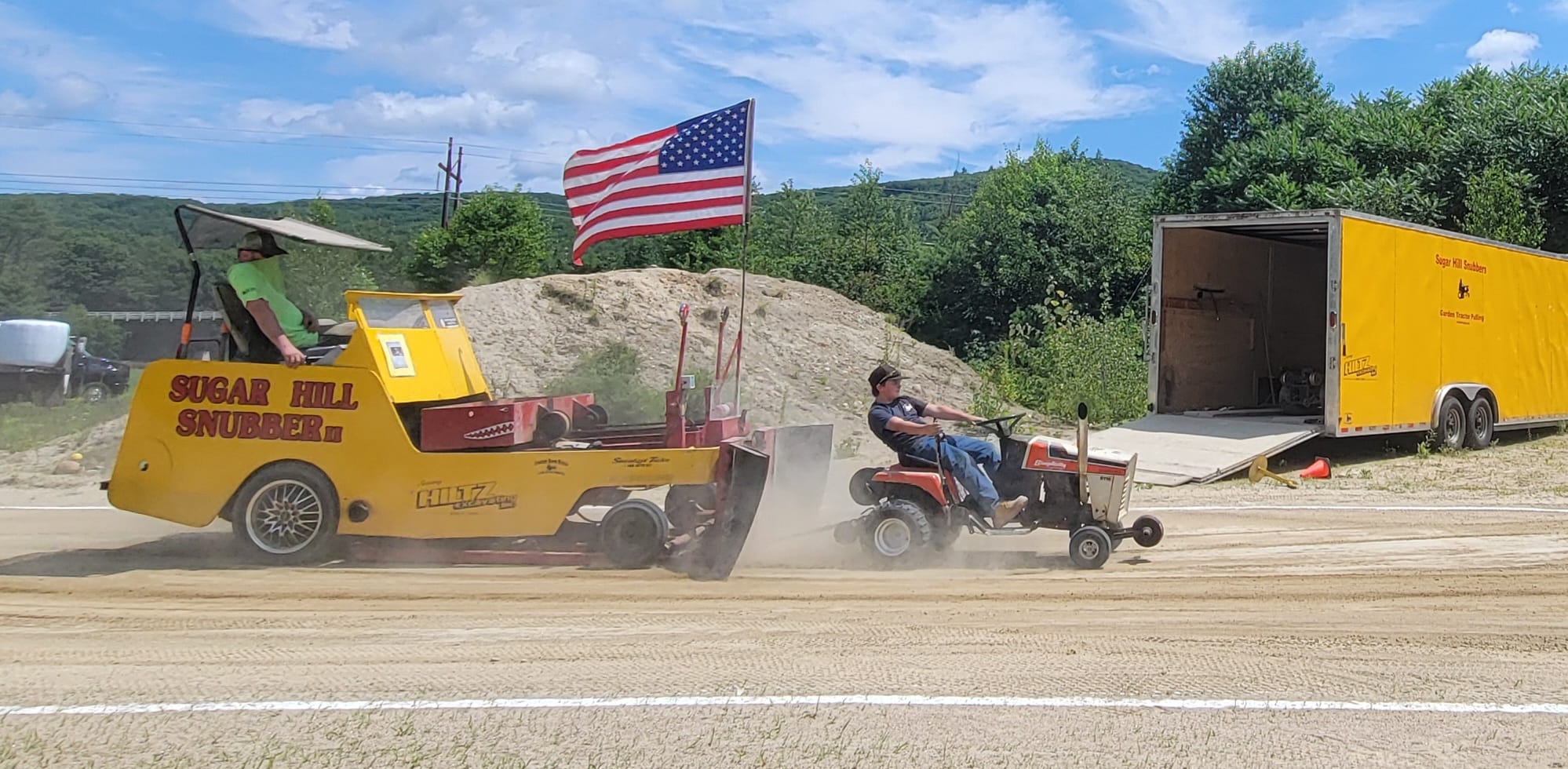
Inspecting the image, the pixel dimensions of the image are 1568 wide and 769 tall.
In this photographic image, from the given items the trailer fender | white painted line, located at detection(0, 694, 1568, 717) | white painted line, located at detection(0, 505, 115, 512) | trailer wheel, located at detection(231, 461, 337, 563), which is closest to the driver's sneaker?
white painted line, located at detection(0, 694, 1568, 717)

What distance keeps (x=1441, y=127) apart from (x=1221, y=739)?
2886 cm

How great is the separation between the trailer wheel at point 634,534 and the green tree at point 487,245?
95.0 ft

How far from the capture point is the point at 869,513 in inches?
330

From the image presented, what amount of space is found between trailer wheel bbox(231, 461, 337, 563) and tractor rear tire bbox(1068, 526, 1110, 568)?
16.3ft

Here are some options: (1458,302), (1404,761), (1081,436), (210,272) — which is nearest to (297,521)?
(210,272)

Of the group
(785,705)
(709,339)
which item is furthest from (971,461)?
(709,339)

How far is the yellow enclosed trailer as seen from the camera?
13.9m

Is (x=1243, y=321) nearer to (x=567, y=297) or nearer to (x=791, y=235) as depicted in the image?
(x=567, y=297)

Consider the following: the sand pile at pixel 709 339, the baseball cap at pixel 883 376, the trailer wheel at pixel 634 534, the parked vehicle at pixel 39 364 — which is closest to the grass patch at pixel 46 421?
the parked vehicle at pixel 39 364

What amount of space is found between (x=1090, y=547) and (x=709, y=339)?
13751mm

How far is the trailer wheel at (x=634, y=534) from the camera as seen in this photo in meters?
8.10

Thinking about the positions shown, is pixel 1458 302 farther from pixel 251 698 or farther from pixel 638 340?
pixel 251 698

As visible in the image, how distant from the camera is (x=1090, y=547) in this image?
8.11 metres

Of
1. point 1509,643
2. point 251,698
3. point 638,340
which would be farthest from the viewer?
point 638,340
